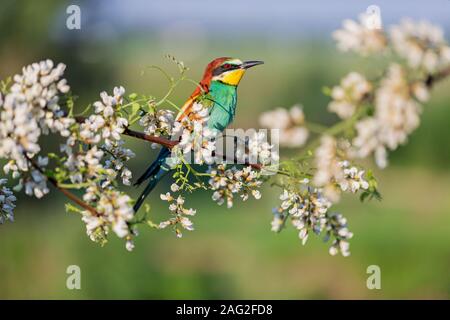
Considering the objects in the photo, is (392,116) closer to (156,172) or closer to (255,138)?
(255,138)

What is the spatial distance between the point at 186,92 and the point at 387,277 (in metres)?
5.24

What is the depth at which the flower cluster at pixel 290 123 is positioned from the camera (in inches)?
39.9

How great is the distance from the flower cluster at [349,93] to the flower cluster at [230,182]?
1.59ft

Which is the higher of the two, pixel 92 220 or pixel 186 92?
pixel 186 92

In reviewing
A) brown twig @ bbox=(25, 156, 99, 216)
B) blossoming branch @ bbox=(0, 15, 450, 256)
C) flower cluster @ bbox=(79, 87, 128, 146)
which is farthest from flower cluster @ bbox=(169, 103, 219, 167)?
brown twig @ bbox=(25, 156, 99, 216)

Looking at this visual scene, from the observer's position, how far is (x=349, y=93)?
3.30ft

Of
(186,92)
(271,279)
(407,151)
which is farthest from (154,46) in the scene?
(271,279)

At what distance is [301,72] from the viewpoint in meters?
16.0

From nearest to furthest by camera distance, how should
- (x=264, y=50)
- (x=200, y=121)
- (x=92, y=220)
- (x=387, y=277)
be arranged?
(x=92, y=220) < (x=200, y=121) < (x=387, y=277) < (x=264, y=50)

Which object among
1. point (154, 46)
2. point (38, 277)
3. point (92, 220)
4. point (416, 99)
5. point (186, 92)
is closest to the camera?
point (416, 99)

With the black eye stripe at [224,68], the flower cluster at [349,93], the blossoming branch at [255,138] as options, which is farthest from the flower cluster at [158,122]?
the black eye stripe at [224,68]

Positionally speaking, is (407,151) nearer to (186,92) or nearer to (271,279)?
(186,92)

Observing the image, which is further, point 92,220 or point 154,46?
point 154,46

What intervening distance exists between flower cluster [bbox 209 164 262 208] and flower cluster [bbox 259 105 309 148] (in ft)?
1.46
